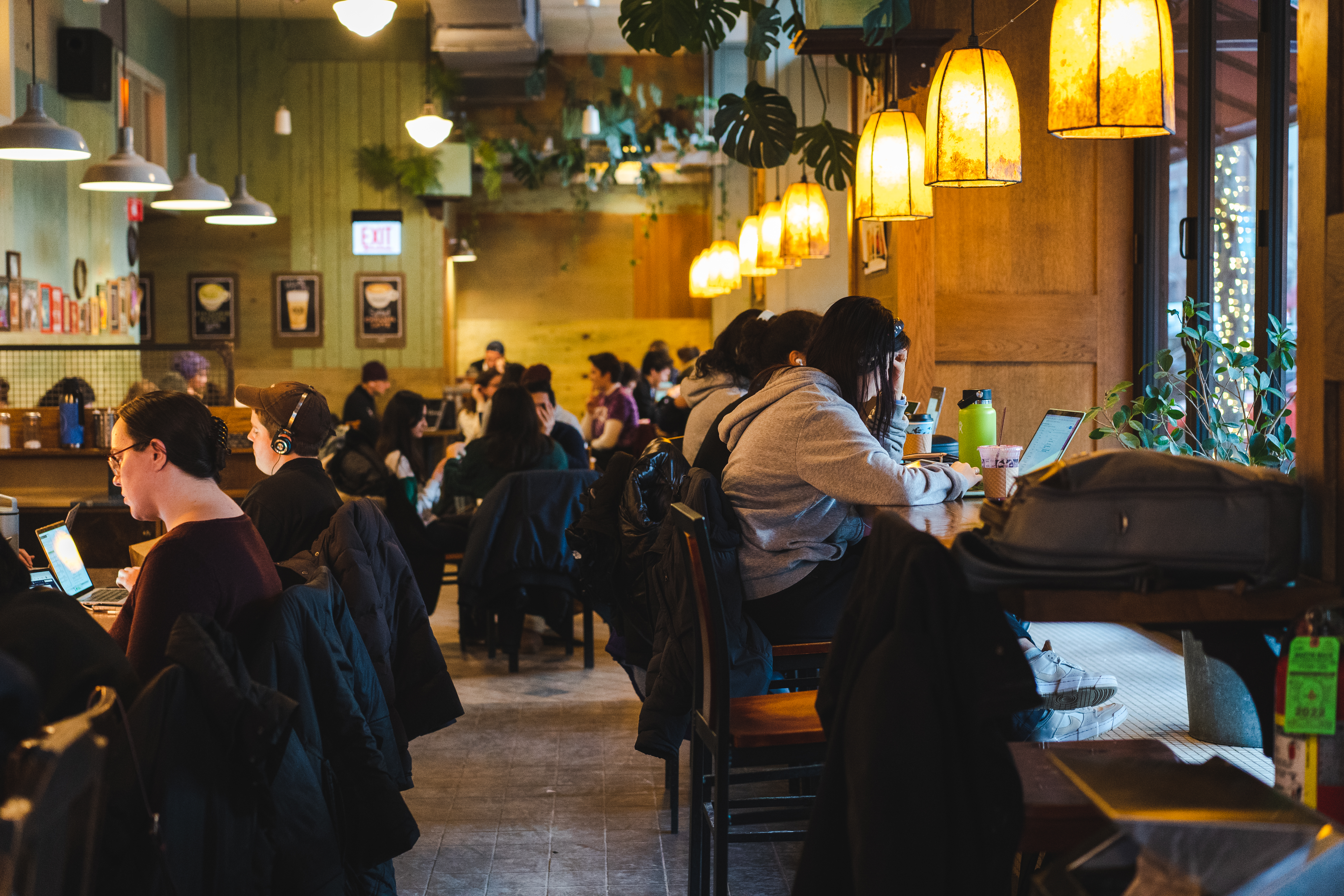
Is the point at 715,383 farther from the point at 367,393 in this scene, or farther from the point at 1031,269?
the point at 367,393

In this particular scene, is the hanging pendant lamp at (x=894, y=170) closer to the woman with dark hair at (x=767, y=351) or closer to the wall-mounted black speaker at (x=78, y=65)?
the woman with dark hair at (x=767, y=351)

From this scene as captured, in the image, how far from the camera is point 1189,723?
11.6 ft

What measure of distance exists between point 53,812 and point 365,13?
17.7 ft

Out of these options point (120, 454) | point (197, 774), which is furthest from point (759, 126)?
point (197, 774)

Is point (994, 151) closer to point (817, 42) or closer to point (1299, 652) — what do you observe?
point (1299, 652)

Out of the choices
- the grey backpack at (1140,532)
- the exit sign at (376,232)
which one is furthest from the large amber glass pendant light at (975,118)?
the exit sign at (376,232)

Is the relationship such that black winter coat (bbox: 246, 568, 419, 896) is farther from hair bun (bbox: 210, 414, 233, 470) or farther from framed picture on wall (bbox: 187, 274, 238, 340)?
framed picture on wall (bbox: 187, 274, 238, 340)

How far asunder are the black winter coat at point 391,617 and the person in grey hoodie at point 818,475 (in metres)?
0.79

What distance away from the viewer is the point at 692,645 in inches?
101

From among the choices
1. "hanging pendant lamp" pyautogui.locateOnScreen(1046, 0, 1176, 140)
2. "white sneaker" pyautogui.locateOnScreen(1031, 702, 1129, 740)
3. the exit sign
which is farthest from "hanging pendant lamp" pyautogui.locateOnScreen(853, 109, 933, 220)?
the exit sign

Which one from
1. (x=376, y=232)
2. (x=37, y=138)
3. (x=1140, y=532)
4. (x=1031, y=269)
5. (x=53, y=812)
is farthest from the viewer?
(x=376, y=232)

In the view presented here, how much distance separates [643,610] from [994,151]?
149 cm

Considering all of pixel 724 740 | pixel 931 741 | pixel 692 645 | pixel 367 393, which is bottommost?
pixel 724 740

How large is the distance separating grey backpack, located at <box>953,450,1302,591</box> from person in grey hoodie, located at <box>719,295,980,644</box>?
3.26 feet
